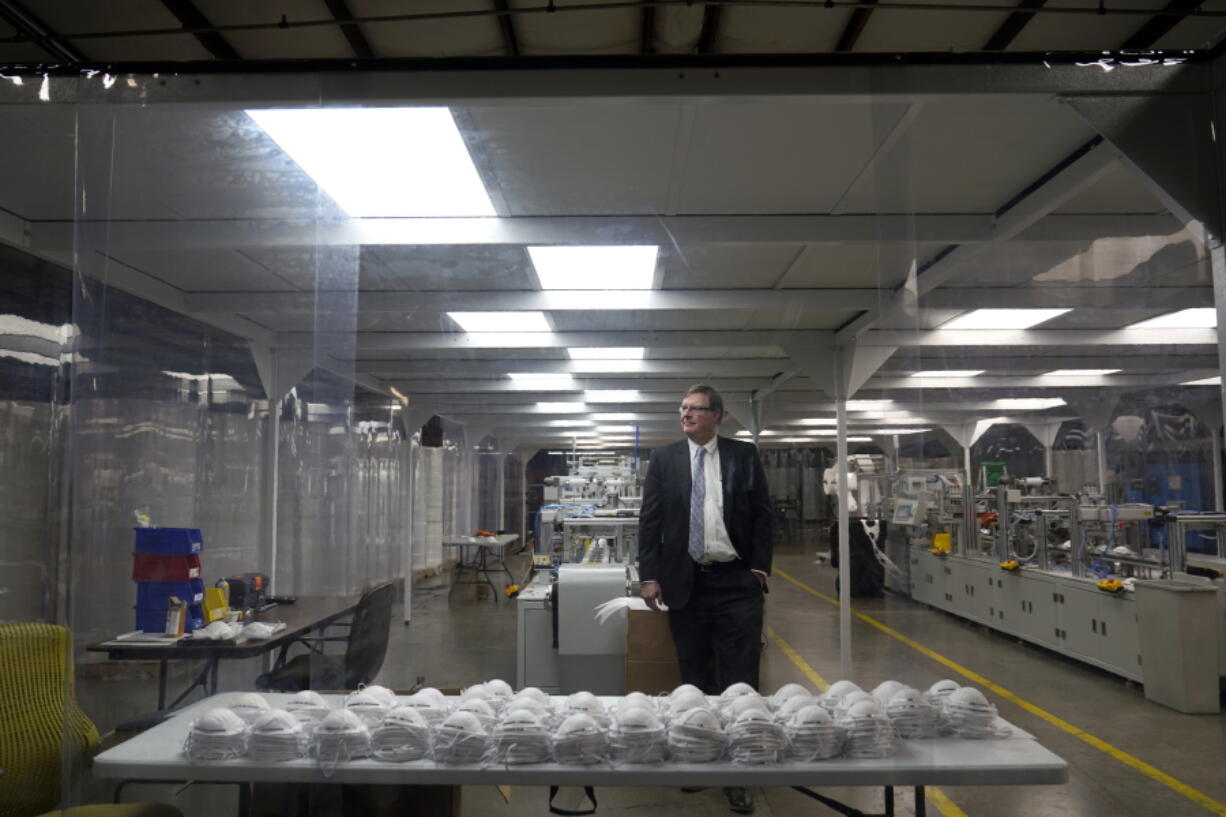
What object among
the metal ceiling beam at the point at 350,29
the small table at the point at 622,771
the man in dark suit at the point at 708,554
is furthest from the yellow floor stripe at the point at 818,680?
the metal ceiling beam at the point at 350,29

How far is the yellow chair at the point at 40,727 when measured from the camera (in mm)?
2162

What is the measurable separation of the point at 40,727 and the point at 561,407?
7.07ft

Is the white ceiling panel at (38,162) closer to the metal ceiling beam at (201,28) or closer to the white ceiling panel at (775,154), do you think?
the metal ceiling beam at (201,28)

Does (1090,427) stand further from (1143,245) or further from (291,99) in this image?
Answer: (291,99)

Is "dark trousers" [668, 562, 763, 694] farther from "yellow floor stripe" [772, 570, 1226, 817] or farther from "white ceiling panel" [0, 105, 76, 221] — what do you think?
"white ceiling panel" [0, 105, 76, 221]

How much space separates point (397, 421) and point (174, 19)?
154 centimetres

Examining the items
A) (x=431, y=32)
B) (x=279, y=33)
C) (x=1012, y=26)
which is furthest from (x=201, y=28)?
(x=1012, y=26)

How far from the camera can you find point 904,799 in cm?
326

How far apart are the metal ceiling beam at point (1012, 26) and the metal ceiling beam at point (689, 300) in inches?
34.6

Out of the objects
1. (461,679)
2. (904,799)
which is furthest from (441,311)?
(904,799)

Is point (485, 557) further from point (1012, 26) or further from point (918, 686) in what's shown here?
point (1012, 26)

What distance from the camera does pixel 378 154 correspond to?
2.41 m

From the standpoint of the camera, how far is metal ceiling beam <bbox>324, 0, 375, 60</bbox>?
2229 mm

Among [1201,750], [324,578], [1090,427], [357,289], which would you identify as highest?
[357,289]
